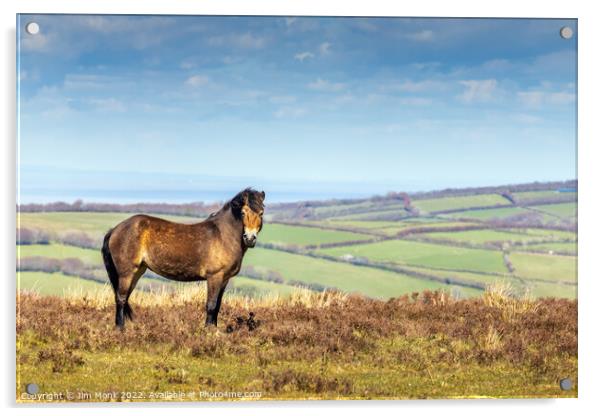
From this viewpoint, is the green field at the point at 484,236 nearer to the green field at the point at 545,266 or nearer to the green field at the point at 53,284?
the green field at the point at 545,266

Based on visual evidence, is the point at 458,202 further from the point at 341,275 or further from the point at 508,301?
the point at 341,275

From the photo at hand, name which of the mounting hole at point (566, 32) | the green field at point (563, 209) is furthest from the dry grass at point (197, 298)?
the mounting hole at point (566, 32)

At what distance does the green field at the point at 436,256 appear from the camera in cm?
1544

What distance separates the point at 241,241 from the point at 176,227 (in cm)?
99

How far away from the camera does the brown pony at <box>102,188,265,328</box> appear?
14602 millimetres


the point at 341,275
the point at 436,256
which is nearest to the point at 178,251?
the point at 341,275

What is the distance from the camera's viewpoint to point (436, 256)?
15.5 meters

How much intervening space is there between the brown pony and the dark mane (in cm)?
11

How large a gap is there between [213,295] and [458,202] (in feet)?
13.2

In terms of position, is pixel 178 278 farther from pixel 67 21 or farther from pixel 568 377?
pixel 568 377

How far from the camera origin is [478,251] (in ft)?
50.9

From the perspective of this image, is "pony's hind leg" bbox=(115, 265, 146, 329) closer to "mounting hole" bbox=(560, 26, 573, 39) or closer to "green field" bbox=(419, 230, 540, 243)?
"green field" bbox=(419, 230, 540, 243)

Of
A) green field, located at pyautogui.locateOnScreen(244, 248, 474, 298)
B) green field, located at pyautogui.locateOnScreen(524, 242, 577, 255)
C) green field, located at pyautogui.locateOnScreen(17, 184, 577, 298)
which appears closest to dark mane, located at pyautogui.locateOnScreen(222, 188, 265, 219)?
green field, located at pyautogui.locateOnScreen(17, 184, 577, 298)

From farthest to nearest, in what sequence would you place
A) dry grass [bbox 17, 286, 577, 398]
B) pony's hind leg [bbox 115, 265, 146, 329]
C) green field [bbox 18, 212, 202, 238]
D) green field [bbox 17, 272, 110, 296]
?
pony's hind leg [bbox 115, 265, 146, 329] → green field [bbox 18, 212, 202, 238] → green field [bbox 17, 272, 110, 296] → dry grass [bbox 17, 286, 577, 398]
